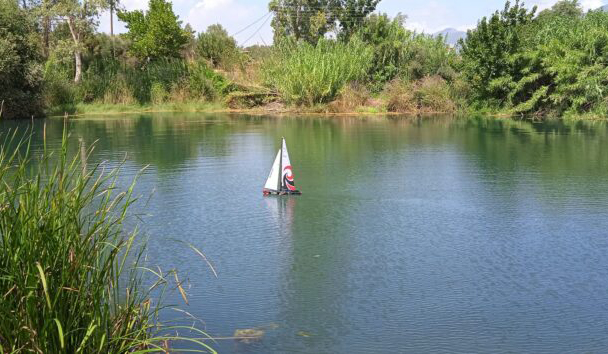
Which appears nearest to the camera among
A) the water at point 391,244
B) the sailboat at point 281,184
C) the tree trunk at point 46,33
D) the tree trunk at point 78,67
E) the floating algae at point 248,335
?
the floating algae at point 248,335

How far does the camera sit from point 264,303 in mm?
7375

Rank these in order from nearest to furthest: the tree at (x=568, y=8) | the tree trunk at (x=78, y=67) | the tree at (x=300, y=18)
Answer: the tree trunk at (x=78, y=67) < the tree at (x=300, y=18) < the tree at (x=568, y=8)

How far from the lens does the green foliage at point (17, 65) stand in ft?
95.7

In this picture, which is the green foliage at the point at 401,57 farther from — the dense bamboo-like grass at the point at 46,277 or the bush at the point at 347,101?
the dense bamboo-like grass at the point at 46,277

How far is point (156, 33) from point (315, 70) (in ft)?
35.2

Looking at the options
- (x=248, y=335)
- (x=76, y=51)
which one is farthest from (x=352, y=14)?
(x=248, y=335)

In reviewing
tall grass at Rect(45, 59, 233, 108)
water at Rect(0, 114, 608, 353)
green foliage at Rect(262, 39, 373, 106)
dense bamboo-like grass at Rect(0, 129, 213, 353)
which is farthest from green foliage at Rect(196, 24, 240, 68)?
dense bamboo-like grass at Rect(0, 129, 213, 353)

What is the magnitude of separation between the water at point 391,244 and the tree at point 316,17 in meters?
23.8

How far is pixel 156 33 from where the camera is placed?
1560 inches

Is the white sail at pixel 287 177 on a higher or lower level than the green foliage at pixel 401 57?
lower

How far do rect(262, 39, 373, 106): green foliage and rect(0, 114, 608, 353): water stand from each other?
14.7 metres

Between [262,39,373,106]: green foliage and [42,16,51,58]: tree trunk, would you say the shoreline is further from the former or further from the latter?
[42,16,51,58]: tree trunk

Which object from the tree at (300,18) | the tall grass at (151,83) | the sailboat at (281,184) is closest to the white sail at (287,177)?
the sailboat at (281,184)

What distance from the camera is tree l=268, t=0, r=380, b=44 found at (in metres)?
42.6
